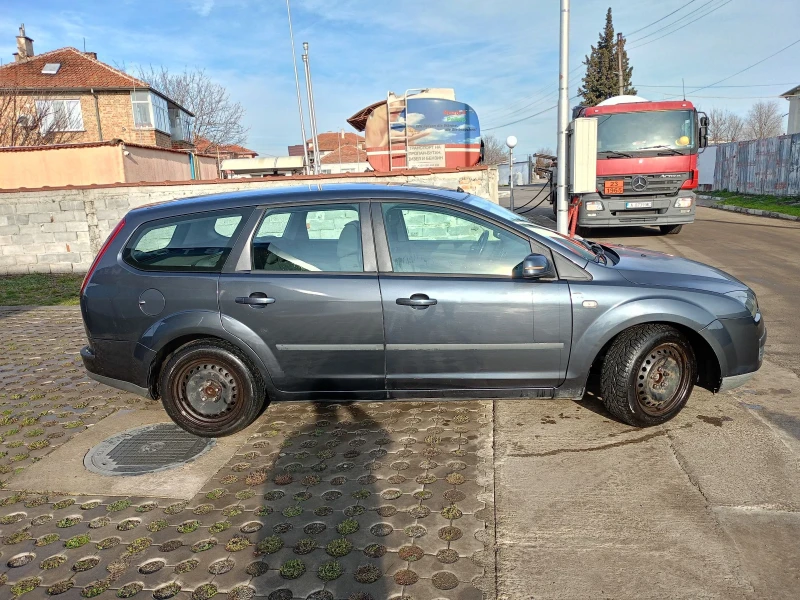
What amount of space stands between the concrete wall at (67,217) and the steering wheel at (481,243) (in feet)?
22.7

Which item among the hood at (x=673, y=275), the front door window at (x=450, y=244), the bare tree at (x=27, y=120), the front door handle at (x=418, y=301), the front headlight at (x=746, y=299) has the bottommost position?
the front headlight at (x=746, y=299)

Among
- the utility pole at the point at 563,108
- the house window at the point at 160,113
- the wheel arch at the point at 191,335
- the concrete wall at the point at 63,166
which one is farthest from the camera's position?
the house window at the point at 160,113

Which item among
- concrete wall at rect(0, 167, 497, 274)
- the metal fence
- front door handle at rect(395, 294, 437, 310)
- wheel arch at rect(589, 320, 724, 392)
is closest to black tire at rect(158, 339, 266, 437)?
front door handle at rect(395, 294, 437, 310)

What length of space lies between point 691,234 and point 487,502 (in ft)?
44.2

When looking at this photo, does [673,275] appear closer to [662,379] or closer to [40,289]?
[662,379]

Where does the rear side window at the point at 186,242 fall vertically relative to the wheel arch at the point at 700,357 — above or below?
above

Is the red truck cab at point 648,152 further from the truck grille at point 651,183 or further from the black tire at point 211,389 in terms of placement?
the black tire at point 211,389

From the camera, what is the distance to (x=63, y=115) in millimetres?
32375

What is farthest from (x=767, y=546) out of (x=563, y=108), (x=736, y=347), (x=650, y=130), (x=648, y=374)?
(x=650, y=130)

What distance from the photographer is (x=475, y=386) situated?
152 inches

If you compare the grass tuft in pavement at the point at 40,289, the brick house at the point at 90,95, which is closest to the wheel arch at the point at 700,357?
the grass tuft in pavement at the point at 40,289

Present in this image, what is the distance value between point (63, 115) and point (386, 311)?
36014mm

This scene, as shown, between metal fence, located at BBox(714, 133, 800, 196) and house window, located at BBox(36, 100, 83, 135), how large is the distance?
3385 centimetres

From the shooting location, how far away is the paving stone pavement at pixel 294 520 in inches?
102
